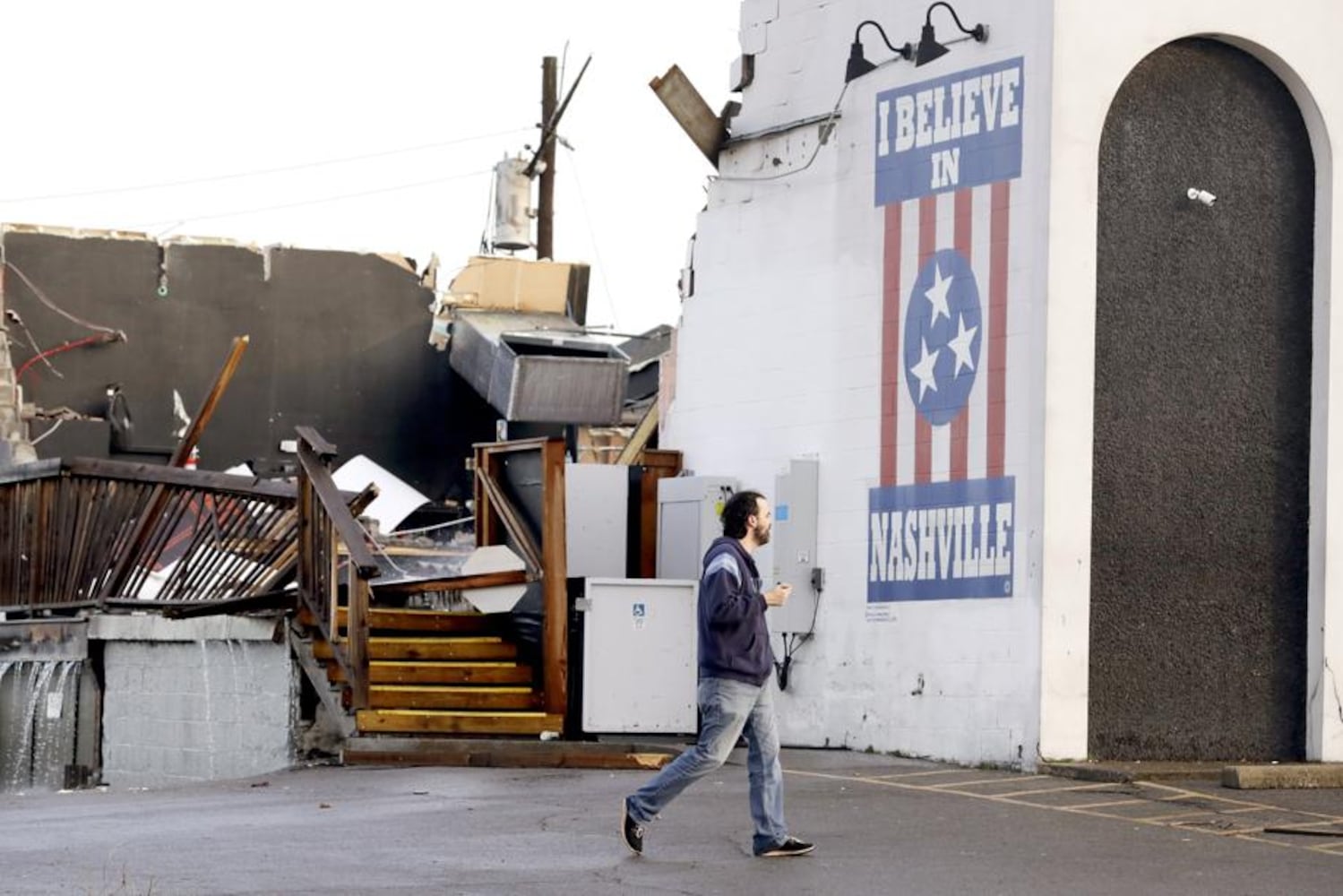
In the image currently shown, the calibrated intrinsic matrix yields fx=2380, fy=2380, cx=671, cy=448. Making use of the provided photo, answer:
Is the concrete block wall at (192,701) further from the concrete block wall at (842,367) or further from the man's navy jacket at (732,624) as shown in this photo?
the man's navy jacket at (732,624)

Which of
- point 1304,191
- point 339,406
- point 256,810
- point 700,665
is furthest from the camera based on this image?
point 339,406

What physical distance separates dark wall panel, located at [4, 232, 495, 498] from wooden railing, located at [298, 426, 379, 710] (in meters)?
19.0

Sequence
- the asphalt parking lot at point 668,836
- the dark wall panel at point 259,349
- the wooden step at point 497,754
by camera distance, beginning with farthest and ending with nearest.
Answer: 1. the dark wall panel at point 259,349
2. the wooden step at point 497,754
3. the asphalt parking lot at point 668,836

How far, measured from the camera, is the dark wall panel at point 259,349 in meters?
35.9

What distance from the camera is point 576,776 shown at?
14.9m

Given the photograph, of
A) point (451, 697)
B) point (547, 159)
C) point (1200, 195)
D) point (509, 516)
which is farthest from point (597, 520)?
point (547, 159)

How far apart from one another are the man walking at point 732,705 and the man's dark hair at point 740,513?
0.14 meters

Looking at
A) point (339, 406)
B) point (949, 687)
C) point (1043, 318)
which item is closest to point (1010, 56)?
point (1043, 318)

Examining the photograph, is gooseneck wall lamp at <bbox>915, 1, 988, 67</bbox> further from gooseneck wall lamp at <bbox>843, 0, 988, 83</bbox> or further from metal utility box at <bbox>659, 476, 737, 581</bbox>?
metal utility box at <bbox>659, 476, 737, 581</bbox>

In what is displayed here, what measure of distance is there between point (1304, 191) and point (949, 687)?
4.42 m

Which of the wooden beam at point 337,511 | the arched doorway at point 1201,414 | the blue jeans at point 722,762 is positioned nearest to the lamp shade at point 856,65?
the arched doorway at point 1201,414

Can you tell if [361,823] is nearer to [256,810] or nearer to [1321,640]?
[256,810]

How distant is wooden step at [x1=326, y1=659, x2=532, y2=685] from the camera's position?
1669 cm

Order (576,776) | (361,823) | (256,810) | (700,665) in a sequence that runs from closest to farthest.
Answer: (700,665), (361,823), (256,810), (576,776)
